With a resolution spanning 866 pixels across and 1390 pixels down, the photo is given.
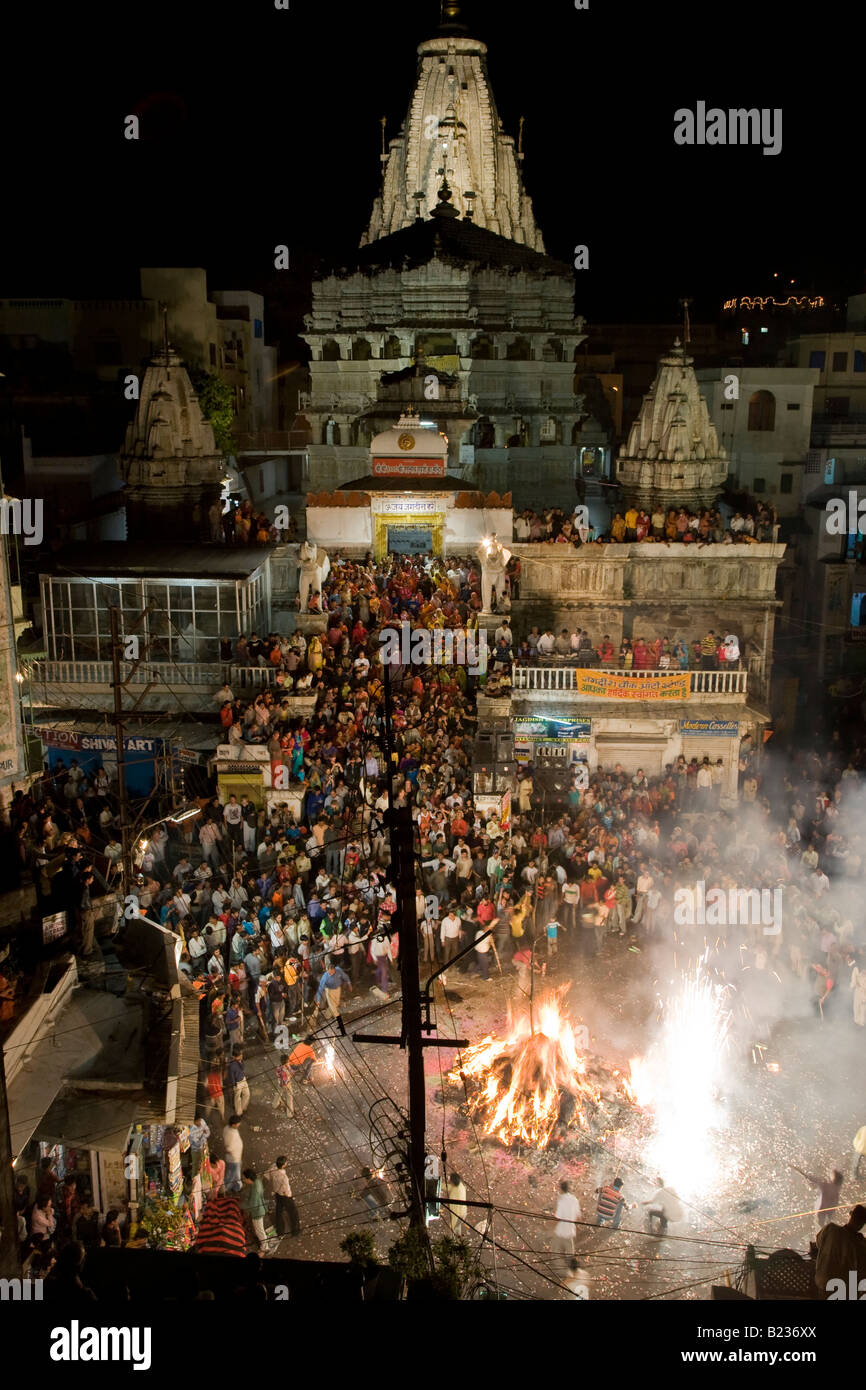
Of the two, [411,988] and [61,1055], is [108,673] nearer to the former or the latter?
[61,1055]

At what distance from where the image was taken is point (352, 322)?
4619 centimetres

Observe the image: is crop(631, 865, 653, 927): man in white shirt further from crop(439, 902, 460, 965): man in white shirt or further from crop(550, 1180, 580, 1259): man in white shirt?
crop(550, 1180, 580, 1259): man in white shirt

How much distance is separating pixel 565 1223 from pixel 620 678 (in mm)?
14137

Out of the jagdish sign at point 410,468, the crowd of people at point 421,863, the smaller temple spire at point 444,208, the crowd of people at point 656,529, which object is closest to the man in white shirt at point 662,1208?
the crowd of people at point 421,863

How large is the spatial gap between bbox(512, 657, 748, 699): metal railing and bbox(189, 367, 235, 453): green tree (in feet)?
78.6

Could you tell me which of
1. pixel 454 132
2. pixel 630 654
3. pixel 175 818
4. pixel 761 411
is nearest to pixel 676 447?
pixel 630 654

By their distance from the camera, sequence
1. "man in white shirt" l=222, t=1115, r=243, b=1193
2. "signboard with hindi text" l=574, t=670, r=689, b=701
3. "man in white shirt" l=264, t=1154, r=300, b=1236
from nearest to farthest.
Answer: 1. "man in white shirt" l=264, t=1154, r=300, b=1236
2. "man in white shirt" l=222, t=1115, r=243, b=1193
3. "signboard with hindi text" l=574, t=670, r=689, b=701

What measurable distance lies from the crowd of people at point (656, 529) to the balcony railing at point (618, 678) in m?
5.47

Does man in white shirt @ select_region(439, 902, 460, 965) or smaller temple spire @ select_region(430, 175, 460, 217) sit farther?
smaller temple spire @ select_region(430, 175, 460, 217)

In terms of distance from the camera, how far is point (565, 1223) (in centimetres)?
1308

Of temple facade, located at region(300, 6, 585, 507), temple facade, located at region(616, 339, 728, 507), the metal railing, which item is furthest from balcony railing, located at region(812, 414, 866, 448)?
the metal railing

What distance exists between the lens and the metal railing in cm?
2567

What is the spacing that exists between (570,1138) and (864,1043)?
478cm
